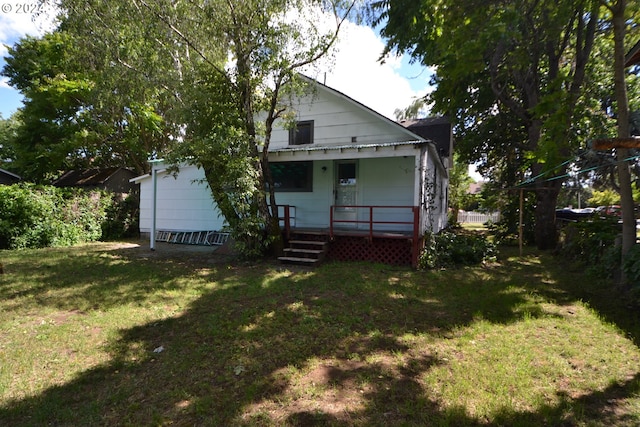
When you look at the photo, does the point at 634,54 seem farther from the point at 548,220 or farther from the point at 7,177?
the point at 7,177

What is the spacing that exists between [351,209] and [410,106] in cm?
2140

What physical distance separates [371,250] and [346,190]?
2.48 metres

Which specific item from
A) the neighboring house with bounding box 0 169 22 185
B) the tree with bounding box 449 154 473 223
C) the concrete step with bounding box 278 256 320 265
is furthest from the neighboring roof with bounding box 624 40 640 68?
the neighboring house with bounding box 0 169 22 185

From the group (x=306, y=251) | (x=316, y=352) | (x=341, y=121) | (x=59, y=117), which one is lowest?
(x=316, y=352)

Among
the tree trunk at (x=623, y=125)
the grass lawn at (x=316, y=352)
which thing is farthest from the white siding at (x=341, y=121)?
the grass lawn at (x=316, y=352)

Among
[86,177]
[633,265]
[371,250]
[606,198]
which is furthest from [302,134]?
[606,198]

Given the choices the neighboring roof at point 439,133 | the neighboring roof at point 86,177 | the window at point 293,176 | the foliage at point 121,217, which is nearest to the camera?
the window at point 293,176

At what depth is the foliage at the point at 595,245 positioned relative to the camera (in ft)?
20.4

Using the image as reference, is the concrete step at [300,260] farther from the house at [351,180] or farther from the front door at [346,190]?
the front door at [346,190]

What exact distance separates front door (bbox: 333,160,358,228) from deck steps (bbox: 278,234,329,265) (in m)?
1.66

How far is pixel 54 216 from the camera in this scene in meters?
11.5

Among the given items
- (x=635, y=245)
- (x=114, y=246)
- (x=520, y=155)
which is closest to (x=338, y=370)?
(x=635, y=245)

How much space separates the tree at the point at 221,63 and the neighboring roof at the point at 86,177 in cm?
1052

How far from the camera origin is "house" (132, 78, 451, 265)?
28.1 feet
